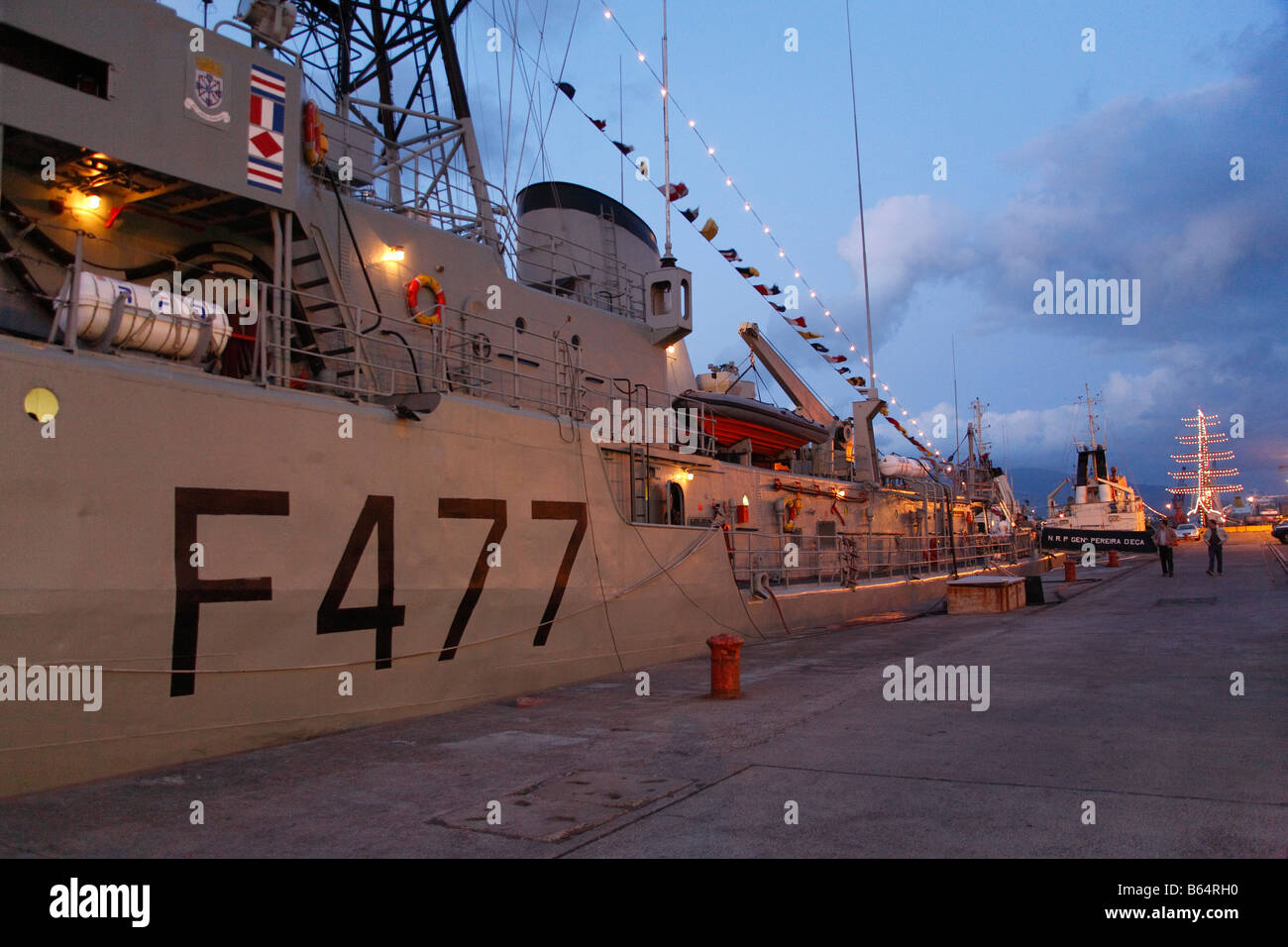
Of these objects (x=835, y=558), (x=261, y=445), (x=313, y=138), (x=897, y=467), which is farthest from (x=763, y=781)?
(x=897, y=467)

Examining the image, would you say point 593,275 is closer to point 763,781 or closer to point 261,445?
point 261,445

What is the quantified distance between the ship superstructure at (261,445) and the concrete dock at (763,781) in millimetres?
592

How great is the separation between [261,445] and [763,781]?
4470 millimetres

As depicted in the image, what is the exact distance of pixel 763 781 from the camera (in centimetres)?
525

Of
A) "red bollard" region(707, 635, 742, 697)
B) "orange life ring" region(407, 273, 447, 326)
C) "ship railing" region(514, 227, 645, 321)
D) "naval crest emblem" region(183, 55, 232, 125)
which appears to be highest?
"ship railing" region(514, 227, 645, 321)

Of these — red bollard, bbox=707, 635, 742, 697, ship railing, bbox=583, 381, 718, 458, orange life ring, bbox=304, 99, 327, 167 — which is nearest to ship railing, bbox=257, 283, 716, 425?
ship railing, bbox=583, 381, 718, 458

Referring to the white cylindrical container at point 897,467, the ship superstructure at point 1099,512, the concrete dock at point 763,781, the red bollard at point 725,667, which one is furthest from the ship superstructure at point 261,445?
the ship superstructure at point 1099,512

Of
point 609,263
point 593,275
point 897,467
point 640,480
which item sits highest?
point 609,263

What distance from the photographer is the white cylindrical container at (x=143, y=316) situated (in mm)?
5754

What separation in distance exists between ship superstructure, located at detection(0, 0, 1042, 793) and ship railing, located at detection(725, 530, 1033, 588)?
2.04 m

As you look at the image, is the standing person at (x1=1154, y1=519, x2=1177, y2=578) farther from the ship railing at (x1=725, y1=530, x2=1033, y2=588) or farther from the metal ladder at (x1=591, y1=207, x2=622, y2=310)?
the metal ladder at (x1=591, y1=207, x2=622, y2=310)

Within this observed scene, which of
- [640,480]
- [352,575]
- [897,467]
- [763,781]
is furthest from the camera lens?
[897,467]

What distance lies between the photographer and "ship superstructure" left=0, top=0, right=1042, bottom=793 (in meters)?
5.48
